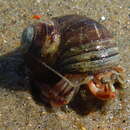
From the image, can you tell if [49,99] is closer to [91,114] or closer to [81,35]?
[91,114]

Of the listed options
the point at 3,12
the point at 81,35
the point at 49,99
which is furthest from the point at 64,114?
the point at 3,12

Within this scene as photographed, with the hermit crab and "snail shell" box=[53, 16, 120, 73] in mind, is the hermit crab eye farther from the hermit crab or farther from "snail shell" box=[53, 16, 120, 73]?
"snail shell" box=[53, 16, 120, 73]

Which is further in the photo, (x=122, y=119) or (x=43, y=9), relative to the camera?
(x=43, y=9)

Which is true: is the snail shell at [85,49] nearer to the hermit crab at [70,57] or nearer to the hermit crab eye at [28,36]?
the hermit crab at [70,57]

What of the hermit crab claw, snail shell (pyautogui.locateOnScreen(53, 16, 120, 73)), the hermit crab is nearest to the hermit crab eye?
the hermit crab

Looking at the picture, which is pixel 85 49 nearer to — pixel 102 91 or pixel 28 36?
pixel 102 91

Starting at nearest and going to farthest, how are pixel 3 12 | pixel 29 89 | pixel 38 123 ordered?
pixel 38 123 → pixel 29 89 → pixel 3 12

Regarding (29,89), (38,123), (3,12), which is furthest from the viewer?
(3,12)

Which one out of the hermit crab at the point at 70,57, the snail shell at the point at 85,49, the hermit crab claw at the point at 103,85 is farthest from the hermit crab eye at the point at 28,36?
the hermit crab claw at the point at 103,85

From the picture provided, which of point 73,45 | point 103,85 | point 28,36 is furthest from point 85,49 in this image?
point 28,36
